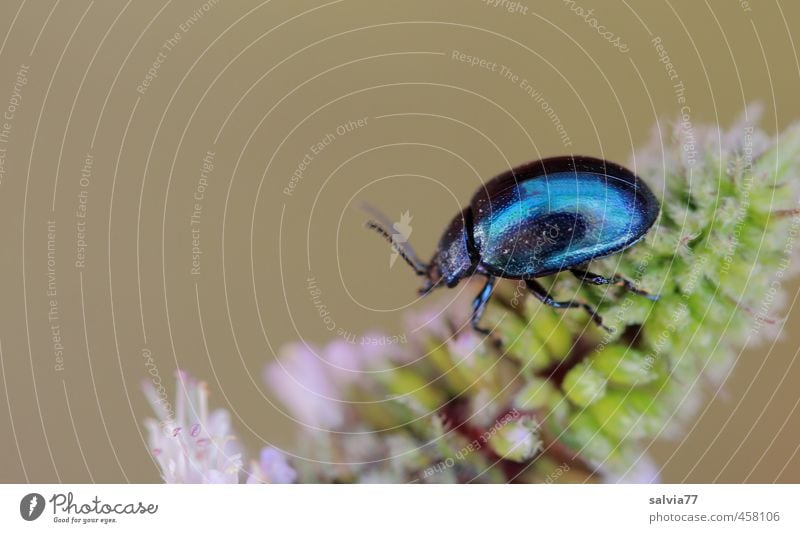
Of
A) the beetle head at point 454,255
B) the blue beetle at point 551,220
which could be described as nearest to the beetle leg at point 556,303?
the blue beetle at point 551,220

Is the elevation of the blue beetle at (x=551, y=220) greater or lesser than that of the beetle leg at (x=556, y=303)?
greater

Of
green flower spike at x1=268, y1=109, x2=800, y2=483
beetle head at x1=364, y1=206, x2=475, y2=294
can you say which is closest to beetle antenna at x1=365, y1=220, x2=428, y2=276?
beetle head at x1=364, y1=206, x2=475, y2=294

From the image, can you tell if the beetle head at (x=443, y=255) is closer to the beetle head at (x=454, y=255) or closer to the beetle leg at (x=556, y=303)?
the beetle head at (x=454, y=255)

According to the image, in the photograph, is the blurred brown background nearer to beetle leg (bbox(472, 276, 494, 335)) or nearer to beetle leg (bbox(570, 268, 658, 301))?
beetle leg (bbox(472, 276, 494, 335))

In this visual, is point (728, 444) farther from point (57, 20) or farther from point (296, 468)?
point (57, 20)
